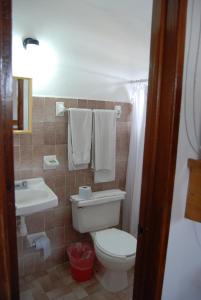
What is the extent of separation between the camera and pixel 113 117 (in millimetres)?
2264

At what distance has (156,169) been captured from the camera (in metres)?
0.98

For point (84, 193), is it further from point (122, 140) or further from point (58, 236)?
point (122, 140)

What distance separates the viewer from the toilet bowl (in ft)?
5.97

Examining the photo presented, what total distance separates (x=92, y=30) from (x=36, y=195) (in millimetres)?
1508

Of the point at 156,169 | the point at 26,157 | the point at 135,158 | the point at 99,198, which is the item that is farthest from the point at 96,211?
the point at 156,169

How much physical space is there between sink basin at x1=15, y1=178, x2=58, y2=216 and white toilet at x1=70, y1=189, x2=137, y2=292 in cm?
34

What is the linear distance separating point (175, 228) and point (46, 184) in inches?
51.8

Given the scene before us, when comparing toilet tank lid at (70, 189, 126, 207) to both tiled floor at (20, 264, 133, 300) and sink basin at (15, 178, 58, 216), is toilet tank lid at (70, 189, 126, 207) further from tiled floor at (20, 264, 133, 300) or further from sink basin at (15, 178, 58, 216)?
tiled floor at (20, 264, 133, 300)

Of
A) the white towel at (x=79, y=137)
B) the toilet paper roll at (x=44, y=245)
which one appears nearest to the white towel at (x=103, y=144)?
the white towel at (x=79, y=137)

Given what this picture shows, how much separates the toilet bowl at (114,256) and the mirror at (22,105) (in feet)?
3.80

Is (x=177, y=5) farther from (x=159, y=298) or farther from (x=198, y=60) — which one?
(x=159, y=298)

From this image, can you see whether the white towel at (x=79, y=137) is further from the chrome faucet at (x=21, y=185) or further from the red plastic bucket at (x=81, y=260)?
the red plastic bucket at (x=81, y=260)

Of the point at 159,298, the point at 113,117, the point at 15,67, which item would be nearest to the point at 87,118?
the point at 113,117

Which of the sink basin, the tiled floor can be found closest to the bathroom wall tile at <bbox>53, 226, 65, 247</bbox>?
the tiled floor
